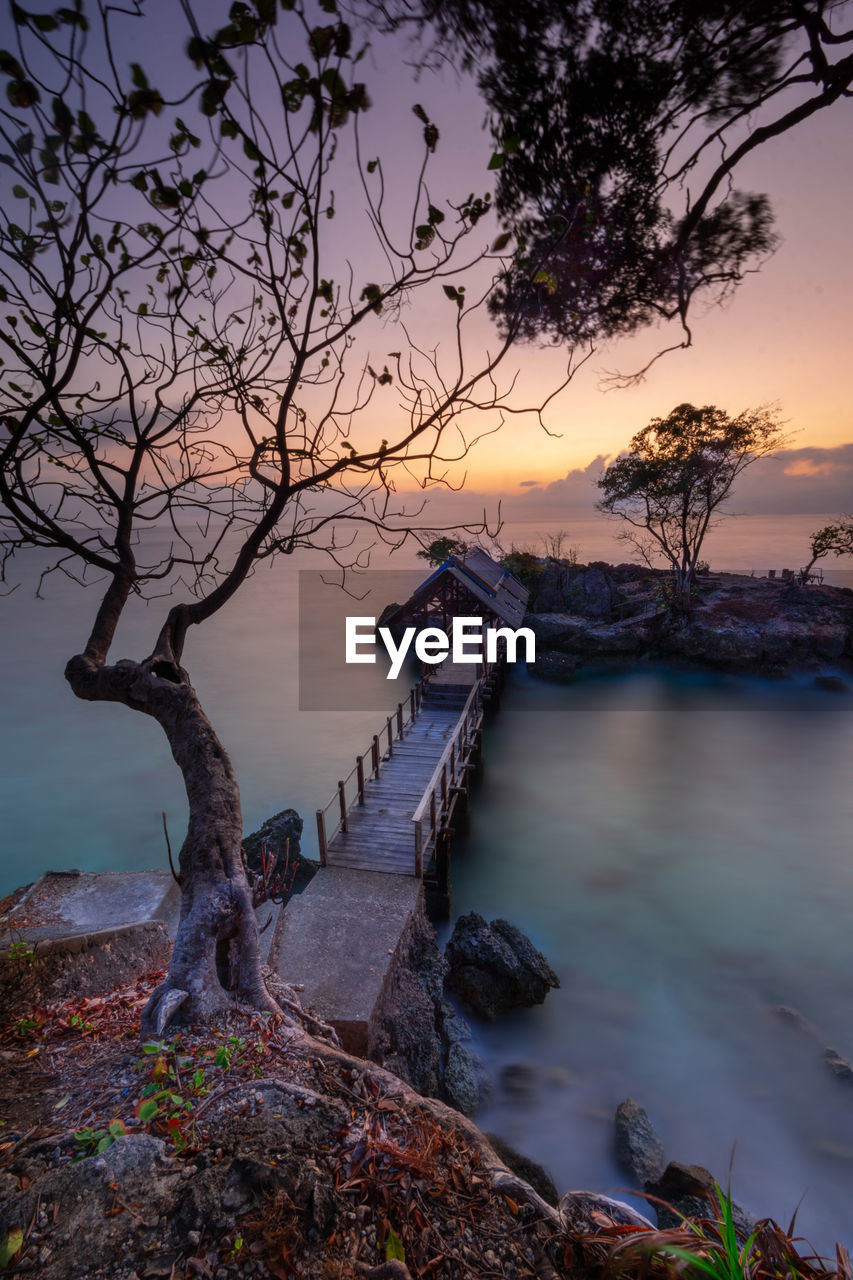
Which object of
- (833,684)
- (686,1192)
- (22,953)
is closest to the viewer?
(22,953)

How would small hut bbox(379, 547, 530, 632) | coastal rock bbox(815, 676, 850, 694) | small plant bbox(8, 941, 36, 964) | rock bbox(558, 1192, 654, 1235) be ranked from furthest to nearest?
coastal rock bbox(815, 676, 850, 694) < small hut bbox(379, 547, 530, 632) < small plant bbox(8, 941, 36, 964) < rock bbox(558, 1192, 654, 1235)

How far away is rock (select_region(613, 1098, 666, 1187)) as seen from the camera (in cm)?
750

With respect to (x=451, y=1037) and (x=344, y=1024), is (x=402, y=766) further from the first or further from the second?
(x=344, y=1024)

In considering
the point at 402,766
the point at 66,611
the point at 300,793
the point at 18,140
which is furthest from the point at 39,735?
the point at 66,611

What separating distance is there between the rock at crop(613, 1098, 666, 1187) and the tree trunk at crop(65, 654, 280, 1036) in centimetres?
713

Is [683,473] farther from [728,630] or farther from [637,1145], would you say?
[637,1145]

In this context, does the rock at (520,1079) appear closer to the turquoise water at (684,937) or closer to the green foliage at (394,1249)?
the turquoise water at (684,937)

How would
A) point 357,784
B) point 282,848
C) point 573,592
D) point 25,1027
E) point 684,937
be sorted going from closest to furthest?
point 25,1027, point 684,937, point 282,848, point 357,784, point 573,592

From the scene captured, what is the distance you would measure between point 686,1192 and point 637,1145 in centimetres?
91

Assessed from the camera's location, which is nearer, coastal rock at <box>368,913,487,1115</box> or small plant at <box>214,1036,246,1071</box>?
small plant at <box>214,1036,246,1071</box>

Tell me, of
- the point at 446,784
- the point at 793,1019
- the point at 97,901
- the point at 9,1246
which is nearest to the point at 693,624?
the point at 446,784

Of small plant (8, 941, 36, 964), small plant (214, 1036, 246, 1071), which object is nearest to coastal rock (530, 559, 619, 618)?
small plant (8, 941, 36, 964)

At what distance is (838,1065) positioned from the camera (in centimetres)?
902

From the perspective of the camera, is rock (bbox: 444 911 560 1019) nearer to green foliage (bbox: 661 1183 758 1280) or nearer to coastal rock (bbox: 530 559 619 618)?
green foliage (bbox: 661 1183 758 1280)
